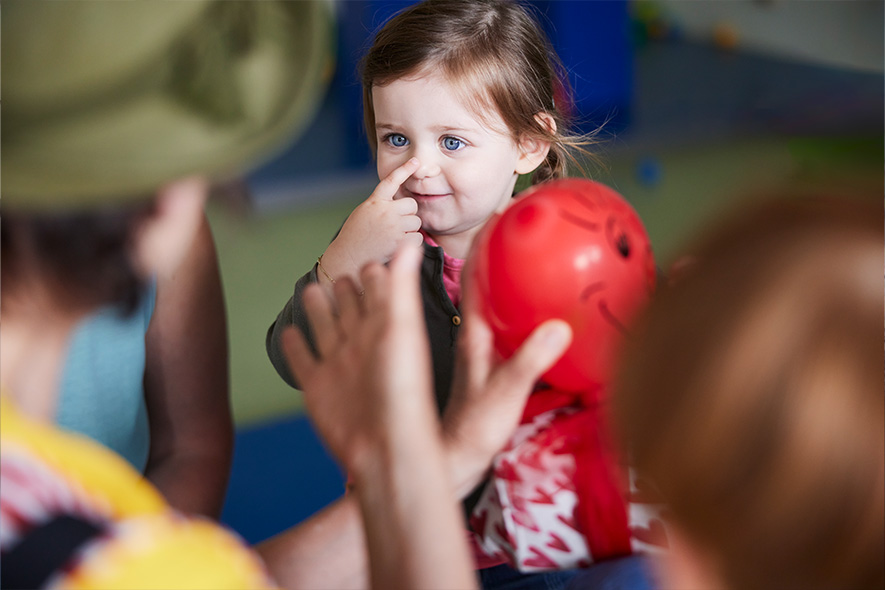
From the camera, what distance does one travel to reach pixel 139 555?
41 cm

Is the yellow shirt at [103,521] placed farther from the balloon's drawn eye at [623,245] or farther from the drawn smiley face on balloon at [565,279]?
the balloon's drawn eye at [623,245]

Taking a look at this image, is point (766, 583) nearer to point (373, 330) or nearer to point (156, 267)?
point (373, 330)

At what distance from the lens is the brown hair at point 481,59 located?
917 mm

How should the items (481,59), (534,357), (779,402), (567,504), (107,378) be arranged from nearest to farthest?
(779,402) → (534,357) → (567,504) → (107,378) → (481,59)

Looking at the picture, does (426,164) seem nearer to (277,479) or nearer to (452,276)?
(452,276)

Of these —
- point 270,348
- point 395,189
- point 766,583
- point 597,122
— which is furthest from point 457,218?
point 597,122

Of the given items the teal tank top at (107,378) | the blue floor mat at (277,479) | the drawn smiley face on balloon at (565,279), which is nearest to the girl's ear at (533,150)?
the drawn smiley face on balloon at (565,279)

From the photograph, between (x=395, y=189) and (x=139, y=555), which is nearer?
(x=139, y=555)

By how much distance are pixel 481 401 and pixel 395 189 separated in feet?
1.14

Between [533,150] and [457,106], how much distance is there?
0.14m

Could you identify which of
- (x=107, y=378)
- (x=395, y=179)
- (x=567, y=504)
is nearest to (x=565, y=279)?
(x=567, y=504)

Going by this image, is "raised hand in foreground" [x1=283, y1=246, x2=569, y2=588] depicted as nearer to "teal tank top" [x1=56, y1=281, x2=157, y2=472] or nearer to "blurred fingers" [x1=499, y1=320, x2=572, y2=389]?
"blurred fingers" [x1=499, y1=320, x2=572, y2=389]

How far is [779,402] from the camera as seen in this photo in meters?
0.40

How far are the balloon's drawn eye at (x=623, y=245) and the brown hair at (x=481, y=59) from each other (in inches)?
11.6
